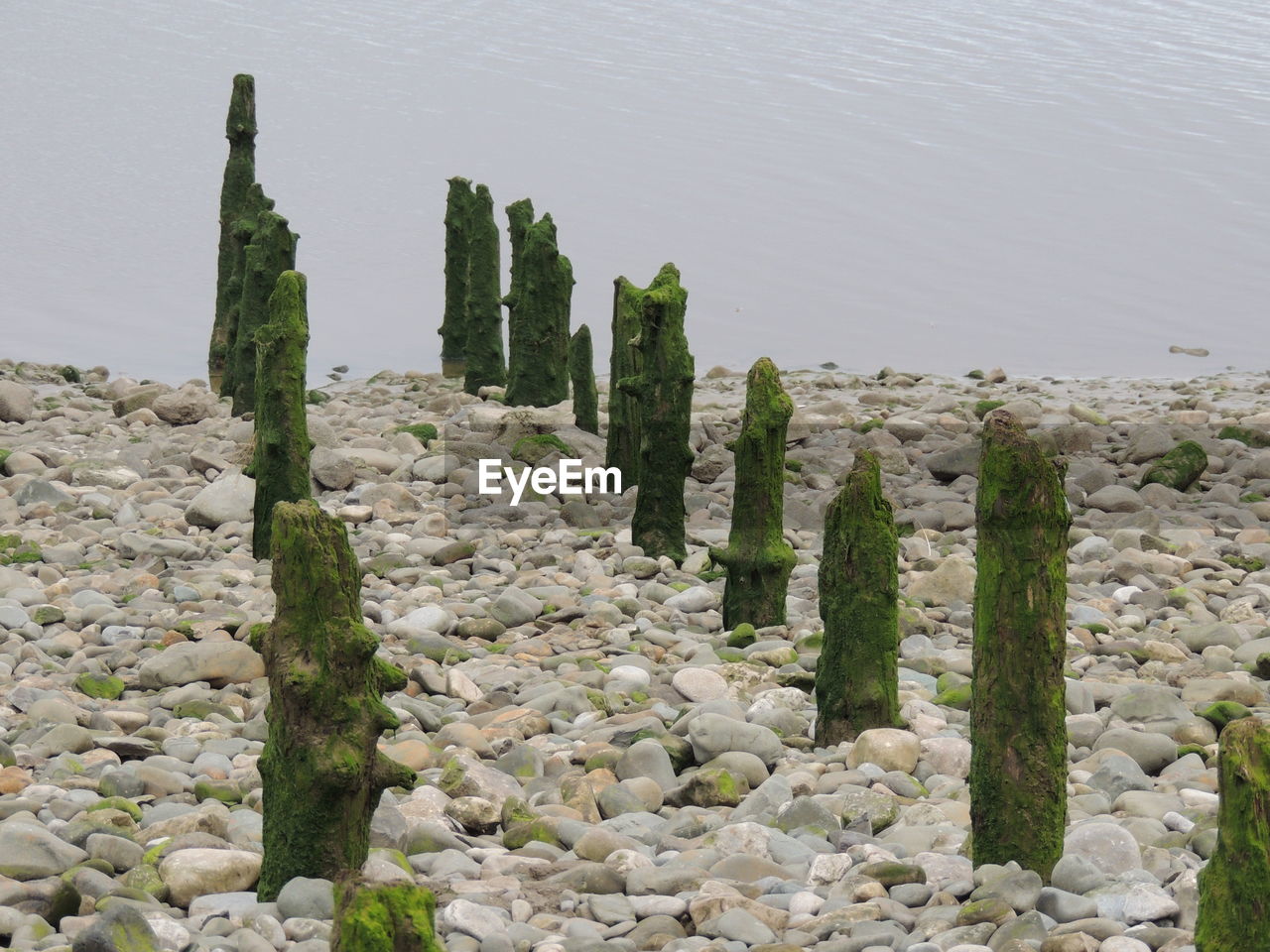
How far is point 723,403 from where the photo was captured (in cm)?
2045

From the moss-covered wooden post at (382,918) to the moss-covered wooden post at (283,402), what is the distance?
7525 millimetres

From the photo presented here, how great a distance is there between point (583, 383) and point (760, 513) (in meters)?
6.61

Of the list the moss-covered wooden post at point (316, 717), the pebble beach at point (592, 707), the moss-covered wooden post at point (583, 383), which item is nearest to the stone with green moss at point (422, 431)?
the pebble beach at point (592, 707)

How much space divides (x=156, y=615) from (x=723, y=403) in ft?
38.4

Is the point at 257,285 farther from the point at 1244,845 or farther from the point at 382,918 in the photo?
the point at 1244,845

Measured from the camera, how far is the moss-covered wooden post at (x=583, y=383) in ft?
51.7


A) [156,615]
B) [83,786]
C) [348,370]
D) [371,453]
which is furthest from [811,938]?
[348,370]

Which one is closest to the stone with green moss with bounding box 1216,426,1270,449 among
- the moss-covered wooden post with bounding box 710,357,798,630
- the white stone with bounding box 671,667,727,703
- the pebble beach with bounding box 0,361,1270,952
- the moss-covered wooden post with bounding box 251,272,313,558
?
the pebble beach with bounding box 0,361,1270,952

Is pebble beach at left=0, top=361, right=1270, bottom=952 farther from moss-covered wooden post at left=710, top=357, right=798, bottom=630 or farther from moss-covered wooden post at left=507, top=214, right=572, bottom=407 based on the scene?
moss-covered wooden post at left=507, top=214, right=572, bottom=407

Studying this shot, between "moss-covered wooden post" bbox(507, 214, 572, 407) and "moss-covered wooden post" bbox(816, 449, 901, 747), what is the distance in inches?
420

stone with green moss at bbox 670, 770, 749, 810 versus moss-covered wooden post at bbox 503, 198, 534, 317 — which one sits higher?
moss-covered wooden post at bbox 503, 198, 534, 317

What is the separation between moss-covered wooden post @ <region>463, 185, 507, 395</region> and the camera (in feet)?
67.9

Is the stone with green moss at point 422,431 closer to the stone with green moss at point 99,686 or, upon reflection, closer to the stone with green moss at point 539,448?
the stone with green moss at point 539,448

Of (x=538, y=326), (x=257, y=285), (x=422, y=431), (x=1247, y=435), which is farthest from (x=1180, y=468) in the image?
(x=257, y=285)
